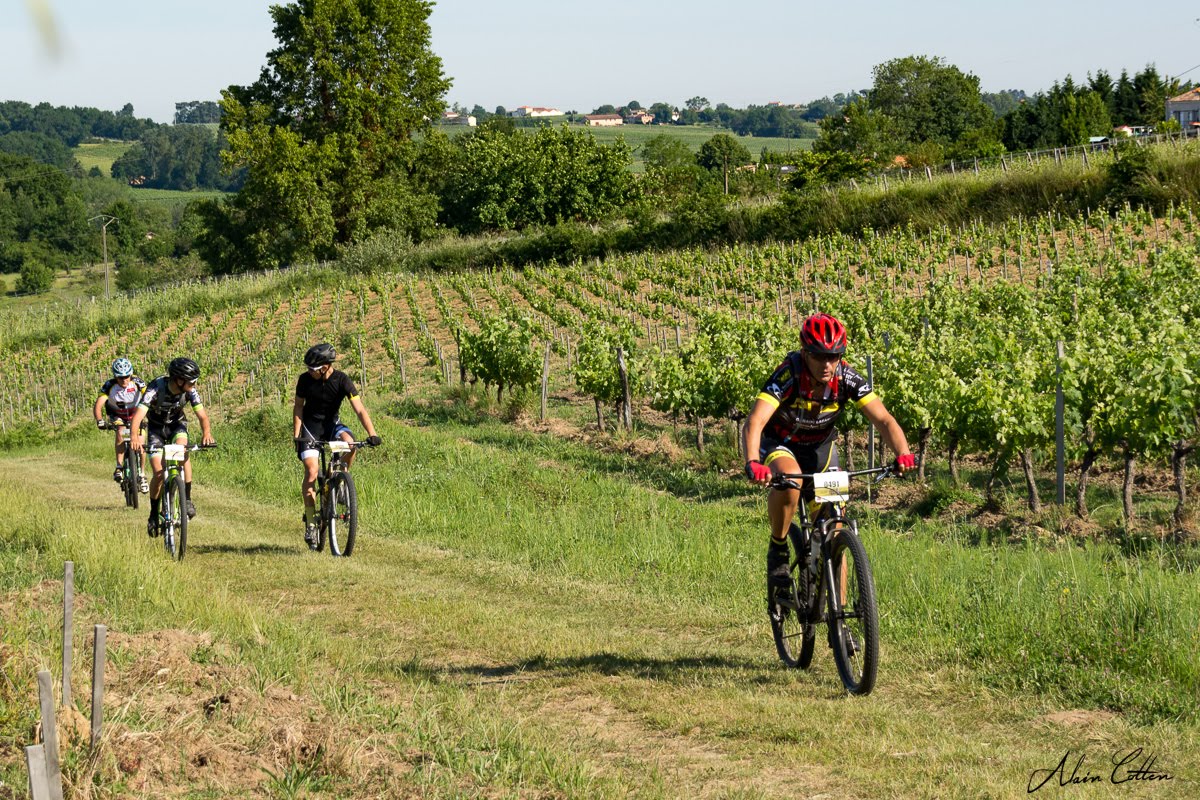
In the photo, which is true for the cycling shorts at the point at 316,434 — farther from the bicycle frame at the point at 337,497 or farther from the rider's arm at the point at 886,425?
the rider's arm at the point at 886,425

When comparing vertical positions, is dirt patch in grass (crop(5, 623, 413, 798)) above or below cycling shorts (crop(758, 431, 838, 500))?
below

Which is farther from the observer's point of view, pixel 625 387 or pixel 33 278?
pixel 33 278

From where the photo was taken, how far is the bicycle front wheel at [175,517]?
1101 cm

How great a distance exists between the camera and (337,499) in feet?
36.3

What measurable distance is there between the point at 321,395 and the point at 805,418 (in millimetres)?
5454

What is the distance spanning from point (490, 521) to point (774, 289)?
25.9 meters

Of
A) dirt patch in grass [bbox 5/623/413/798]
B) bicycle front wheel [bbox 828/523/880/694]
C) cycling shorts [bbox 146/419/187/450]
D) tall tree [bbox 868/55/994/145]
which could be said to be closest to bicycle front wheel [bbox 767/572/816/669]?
bicycle front wheel [bbox 828/523/880/694]

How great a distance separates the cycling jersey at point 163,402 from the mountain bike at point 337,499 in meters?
1.33

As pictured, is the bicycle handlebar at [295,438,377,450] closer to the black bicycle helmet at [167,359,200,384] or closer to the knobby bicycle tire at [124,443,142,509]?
the black bicycle helmet at [167,359,200,384]

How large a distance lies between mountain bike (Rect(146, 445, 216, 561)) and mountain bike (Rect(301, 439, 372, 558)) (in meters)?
1.17

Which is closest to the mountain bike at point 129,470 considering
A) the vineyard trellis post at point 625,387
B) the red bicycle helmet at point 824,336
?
the vineyard trellis post at point 625,387

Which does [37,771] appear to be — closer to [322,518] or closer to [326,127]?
[322,518]

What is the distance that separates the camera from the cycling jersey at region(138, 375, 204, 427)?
11625mm
